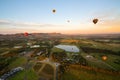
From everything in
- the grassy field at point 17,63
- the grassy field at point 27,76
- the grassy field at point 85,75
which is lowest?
the grassy field at point 17,63

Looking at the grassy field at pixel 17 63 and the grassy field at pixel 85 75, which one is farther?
the grassy field at pixel 17 63

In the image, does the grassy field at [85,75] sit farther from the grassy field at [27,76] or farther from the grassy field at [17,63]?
the grassy field at [17,63]

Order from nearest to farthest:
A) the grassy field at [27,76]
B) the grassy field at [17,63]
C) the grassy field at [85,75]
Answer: the grassy field at [85,75] → the grassy field at [27,76] → the grassy field at [17,63]

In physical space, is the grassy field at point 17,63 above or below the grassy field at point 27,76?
below

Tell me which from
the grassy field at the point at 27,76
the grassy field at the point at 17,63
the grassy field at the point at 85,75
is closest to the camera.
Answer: the grassy field at the point at 85,75

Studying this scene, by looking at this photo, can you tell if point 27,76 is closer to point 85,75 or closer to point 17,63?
point 17,63

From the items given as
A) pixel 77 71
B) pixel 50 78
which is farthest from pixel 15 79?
pixel 77 71

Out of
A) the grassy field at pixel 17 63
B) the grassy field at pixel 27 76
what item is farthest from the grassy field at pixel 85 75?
the grassy field at pixel 17 63

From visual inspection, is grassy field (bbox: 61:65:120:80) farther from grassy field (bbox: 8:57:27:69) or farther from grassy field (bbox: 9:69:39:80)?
grassy field (bbox: 8:57:27:69)

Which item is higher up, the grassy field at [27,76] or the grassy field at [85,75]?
the grassy field at [85,75]

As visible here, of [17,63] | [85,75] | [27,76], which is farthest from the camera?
[17,63]

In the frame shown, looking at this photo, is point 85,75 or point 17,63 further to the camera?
point 17,63

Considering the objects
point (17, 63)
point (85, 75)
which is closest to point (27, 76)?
point (17, 63)
